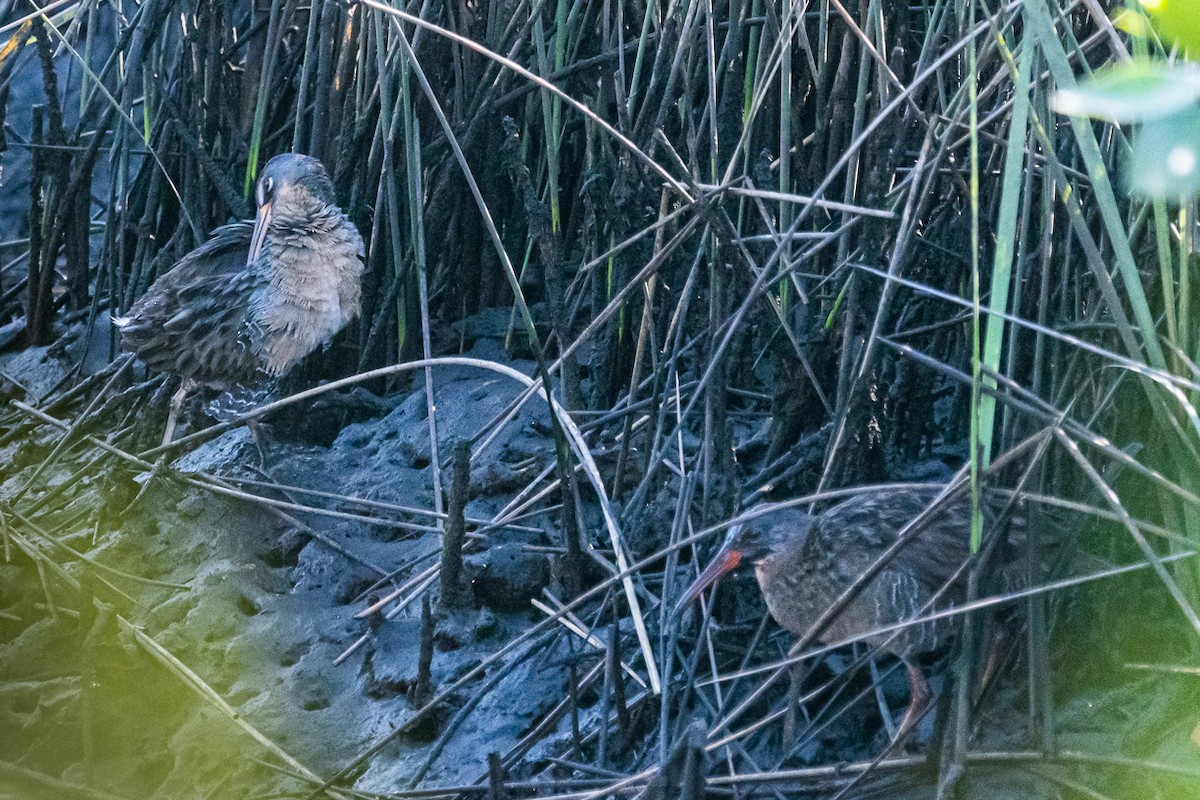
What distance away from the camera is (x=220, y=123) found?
5270 mm

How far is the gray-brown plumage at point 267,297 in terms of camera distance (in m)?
4.71

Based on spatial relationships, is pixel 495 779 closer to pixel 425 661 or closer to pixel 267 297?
pixel 425 661

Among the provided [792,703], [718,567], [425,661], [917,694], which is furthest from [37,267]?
[917,694]

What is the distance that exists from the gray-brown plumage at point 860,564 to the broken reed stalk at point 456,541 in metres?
0.71

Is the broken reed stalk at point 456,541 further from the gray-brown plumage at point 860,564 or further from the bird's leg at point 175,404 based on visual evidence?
the bird's leg at point 175,404

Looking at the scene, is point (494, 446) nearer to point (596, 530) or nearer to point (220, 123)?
point (596, 530)

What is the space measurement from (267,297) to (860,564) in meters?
2.79

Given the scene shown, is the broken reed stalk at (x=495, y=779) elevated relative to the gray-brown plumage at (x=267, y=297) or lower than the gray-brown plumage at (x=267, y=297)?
lower

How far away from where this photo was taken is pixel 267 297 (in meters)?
4.78

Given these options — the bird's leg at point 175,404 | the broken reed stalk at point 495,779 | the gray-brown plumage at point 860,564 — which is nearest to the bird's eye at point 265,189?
the bird's leg at point 175,404

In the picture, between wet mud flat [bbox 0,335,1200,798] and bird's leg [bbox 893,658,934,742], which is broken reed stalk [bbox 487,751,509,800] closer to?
wet mud flat [bbox 0,335,1200,798]

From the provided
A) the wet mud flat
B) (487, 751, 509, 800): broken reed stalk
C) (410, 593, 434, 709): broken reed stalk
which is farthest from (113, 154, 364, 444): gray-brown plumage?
(487, 751, 509, 800): broken reed stalk

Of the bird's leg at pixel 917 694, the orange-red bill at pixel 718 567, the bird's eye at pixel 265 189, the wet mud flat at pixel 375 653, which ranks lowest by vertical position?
the wet mud flat at pixel 375 653

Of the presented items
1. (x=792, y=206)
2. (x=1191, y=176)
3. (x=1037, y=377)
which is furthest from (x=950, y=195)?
(x=1191, y=176)
